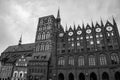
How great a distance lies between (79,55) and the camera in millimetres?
46531

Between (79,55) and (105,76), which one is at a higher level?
(79,55)

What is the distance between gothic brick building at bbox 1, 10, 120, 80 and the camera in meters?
41.6

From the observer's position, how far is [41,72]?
4919 cm

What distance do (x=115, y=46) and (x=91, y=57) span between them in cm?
1002

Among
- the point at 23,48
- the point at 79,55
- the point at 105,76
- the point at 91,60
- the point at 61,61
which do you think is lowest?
the point at 105,76

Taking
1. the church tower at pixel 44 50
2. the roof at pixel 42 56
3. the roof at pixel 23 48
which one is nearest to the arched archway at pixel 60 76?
the church tower at pixel 44 50

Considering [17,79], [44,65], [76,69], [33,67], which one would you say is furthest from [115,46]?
[17,79]

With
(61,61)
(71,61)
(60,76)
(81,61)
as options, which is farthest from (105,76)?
(61,61)

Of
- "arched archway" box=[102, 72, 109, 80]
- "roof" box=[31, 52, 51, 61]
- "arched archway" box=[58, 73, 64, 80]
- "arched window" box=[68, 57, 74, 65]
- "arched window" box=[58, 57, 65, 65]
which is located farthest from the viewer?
"roof" box=[31, 52, 51, 61]

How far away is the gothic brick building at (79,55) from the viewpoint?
4162 centimetres

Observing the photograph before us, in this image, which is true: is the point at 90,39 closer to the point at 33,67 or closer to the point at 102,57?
the point at 102,57

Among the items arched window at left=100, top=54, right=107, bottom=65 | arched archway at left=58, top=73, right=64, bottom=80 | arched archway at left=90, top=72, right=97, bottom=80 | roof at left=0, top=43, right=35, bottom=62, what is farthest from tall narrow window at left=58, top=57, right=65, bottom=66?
roof at left=0, top=43, right=35, bottom=62

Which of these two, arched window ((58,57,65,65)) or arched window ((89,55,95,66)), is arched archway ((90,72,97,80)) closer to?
arched window ((89,55,95,66))

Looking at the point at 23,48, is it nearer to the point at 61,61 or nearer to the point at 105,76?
the point at 61,61
